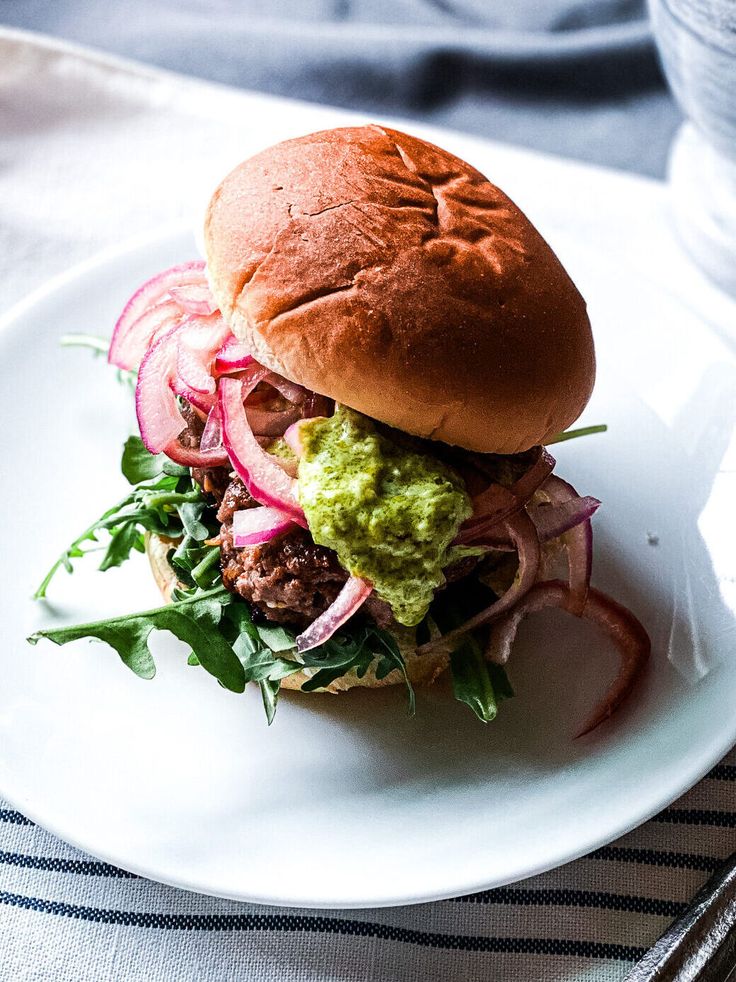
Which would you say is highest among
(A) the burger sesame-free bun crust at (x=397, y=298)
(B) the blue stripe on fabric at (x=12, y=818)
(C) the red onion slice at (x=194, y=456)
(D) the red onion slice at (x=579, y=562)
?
(A) the burger sesame-free bun crust at (x=397, y=298)

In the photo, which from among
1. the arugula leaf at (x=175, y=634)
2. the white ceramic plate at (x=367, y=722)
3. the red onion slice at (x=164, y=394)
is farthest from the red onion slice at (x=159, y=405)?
the white ceramic plate at (x=367, y=722)

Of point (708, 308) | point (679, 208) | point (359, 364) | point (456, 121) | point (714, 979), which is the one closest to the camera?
point (714, 979)

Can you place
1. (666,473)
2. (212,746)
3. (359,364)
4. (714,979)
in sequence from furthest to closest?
1. (666,473)
2. (212,746)
3. (359,364)
4. (714,979)

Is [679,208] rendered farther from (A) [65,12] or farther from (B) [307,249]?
(A) [65,12]

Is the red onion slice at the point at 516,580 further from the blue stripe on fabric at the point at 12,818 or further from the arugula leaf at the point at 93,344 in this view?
the arugula leaf at the point at 93,344

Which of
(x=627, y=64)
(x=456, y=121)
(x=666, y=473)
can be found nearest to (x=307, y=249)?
(x=666, y=473)

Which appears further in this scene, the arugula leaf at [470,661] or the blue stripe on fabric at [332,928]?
the arugula leaf at [470,661]

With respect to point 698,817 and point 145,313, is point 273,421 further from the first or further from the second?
point 698,817
